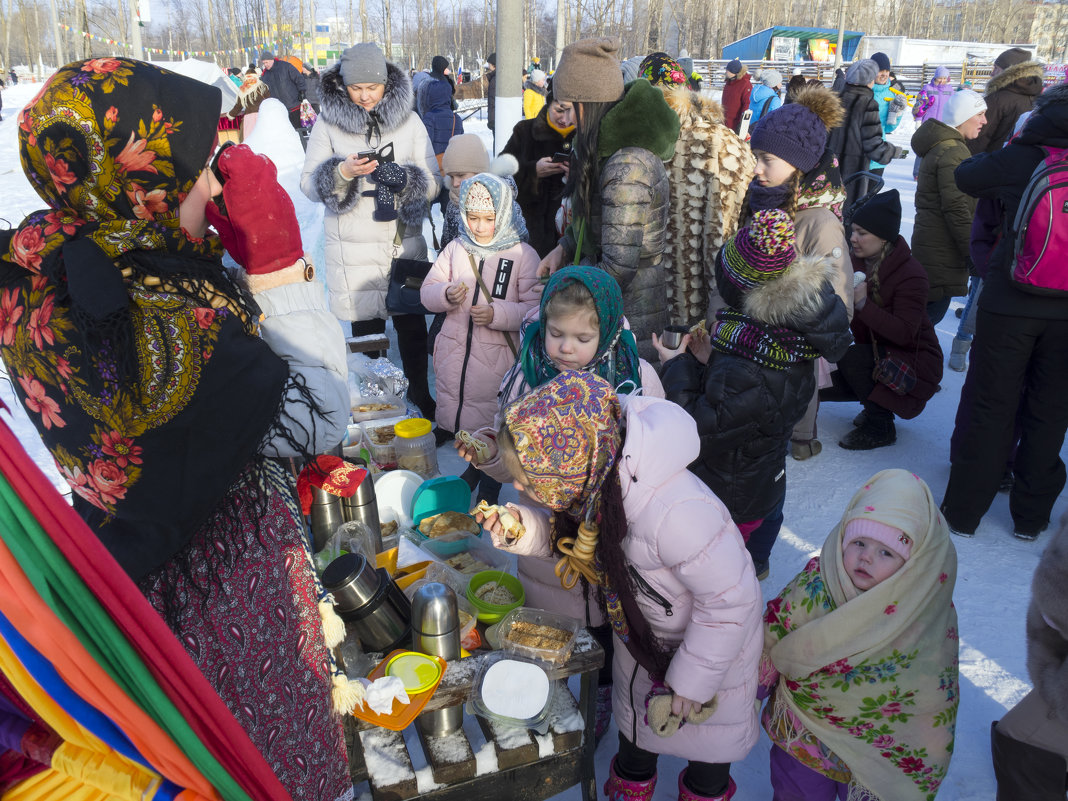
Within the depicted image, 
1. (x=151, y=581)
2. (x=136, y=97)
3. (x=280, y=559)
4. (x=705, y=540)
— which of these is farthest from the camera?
(x=705, y=540)

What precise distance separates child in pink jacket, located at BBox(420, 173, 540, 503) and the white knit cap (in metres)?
Answer: 3.58

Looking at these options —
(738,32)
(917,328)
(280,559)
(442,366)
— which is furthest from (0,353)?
(738,32)

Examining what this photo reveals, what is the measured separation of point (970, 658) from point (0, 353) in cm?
338

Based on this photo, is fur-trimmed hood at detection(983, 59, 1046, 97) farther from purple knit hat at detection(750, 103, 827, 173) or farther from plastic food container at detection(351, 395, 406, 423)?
plastic food container at detection(351, 395, 406, 423)

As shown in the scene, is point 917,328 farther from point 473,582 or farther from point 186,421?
point 186,421

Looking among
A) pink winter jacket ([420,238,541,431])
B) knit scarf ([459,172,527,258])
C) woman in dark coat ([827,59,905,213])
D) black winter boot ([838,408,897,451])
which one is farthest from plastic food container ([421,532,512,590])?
woman in dark coat ([827,59,905,213])

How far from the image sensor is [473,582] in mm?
2646

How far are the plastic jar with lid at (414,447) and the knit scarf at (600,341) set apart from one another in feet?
3.92

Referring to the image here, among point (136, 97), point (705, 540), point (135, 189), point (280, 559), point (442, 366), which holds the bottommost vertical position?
point (442, 366)

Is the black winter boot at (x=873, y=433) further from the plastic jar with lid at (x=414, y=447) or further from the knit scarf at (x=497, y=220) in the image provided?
the plastic jar with lid at (x=414, y=447)

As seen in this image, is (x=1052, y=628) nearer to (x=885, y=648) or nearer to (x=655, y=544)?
(x=885, y=648)

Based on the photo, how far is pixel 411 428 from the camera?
3734 millimetres

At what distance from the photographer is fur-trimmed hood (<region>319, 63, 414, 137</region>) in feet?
14.5

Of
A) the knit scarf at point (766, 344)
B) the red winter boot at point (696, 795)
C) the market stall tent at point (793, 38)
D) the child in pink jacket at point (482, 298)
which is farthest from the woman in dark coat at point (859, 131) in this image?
the market stall tent at point (793, 38)
